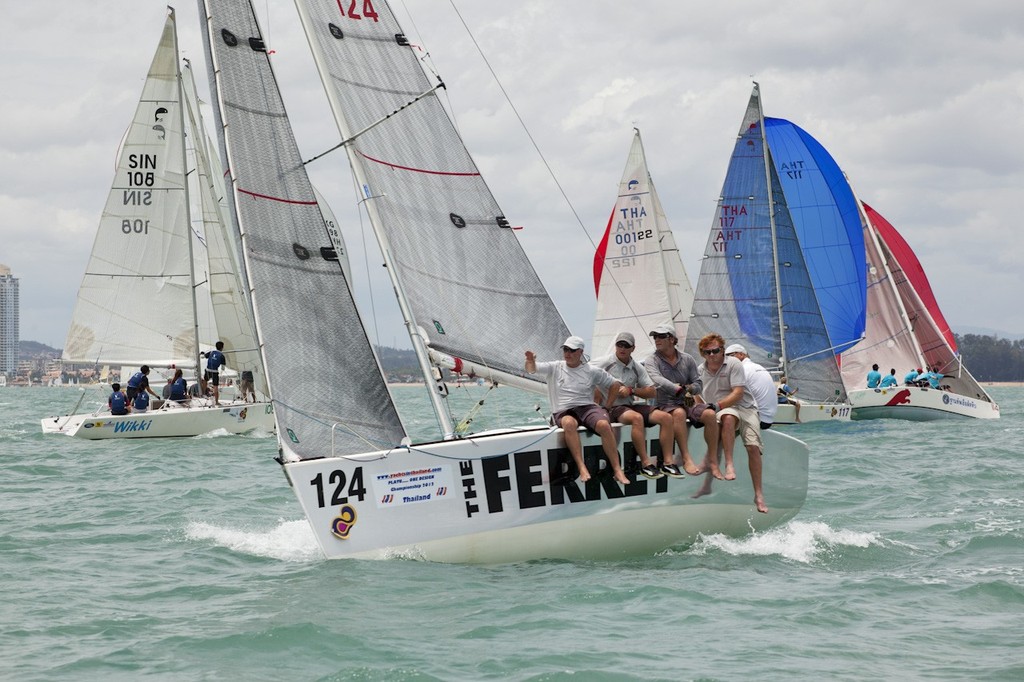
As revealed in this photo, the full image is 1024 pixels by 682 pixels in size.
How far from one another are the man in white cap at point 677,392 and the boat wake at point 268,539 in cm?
297

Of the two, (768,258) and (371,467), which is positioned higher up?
(768,258)

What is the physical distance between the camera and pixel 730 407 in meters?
10.1

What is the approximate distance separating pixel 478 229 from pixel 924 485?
298 inches

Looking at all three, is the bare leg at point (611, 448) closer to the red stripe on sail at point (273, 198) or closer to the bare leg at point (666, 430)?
the bare leg at point (666, 430)

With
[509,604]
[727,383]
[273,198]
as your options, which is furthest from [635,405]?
[273,198]

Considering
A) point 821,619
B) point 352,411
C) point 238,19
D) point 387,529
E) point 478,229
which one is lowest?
point 821,619

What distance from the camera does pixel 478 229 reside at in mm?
11688

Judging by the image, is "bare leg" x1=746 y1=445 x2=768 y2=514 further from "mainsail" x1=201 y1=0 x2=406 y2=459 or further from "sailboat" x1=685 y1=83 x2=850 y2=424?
"sailboat" x1=685 y1=83 x2=850 y2=424

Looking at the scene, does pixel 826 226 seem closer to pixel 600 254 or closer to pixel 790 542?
pixel 600 254

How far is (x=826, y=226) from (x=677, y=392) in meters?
24.6

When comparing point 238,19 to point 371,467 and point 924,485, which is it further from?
point 924,485

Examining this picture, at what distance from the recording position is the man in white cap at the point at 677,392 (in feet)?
32.8

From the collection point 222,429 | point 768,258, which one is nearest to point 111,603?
point 222,429

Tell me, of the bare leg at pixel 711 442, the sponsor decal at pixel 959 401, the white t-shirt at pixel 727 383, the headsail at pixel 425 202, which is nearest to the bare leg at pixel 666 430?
the bare leg at pixel 711 442
